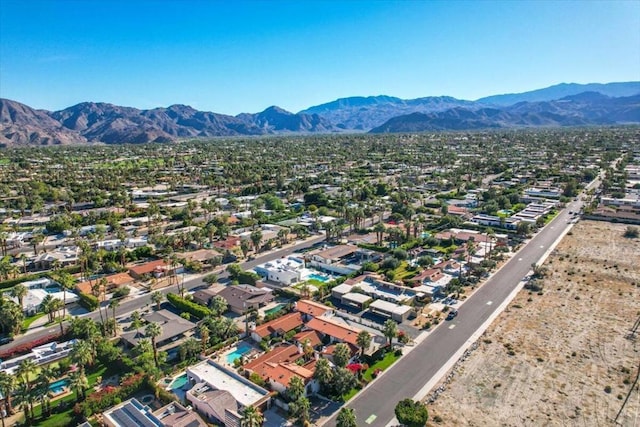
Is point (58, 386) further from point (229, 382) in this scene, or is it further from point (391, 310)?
point (391, 310)

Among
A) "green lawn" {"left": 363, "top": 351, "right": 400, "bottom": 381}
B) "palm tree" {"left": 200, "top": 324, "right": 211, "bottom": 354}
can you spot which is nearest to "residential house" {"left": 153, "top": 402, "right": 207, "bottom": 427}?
"palm tree" {"left": 200, "top": 324, "right": 211, "bottom": 354}

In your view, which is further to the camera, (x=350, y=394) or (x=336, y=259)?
(x=336, y=259)

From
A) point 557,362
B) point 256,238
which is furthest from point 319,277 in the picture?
point 557,362

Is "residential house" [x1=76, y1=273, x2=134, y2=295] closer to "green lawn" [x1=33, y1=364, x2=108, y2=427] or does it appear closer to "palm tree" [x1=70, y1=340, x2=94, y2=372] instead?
"green lawn" [x1=33, y1=364, x2=108, y2=427]

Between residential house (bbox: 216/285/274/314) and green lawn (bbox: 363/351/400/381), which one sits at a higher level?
residential house (bbox: 216/285/274/314)

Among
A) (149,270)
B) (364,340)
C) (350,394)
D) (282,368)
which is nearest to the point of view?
(350,394)
